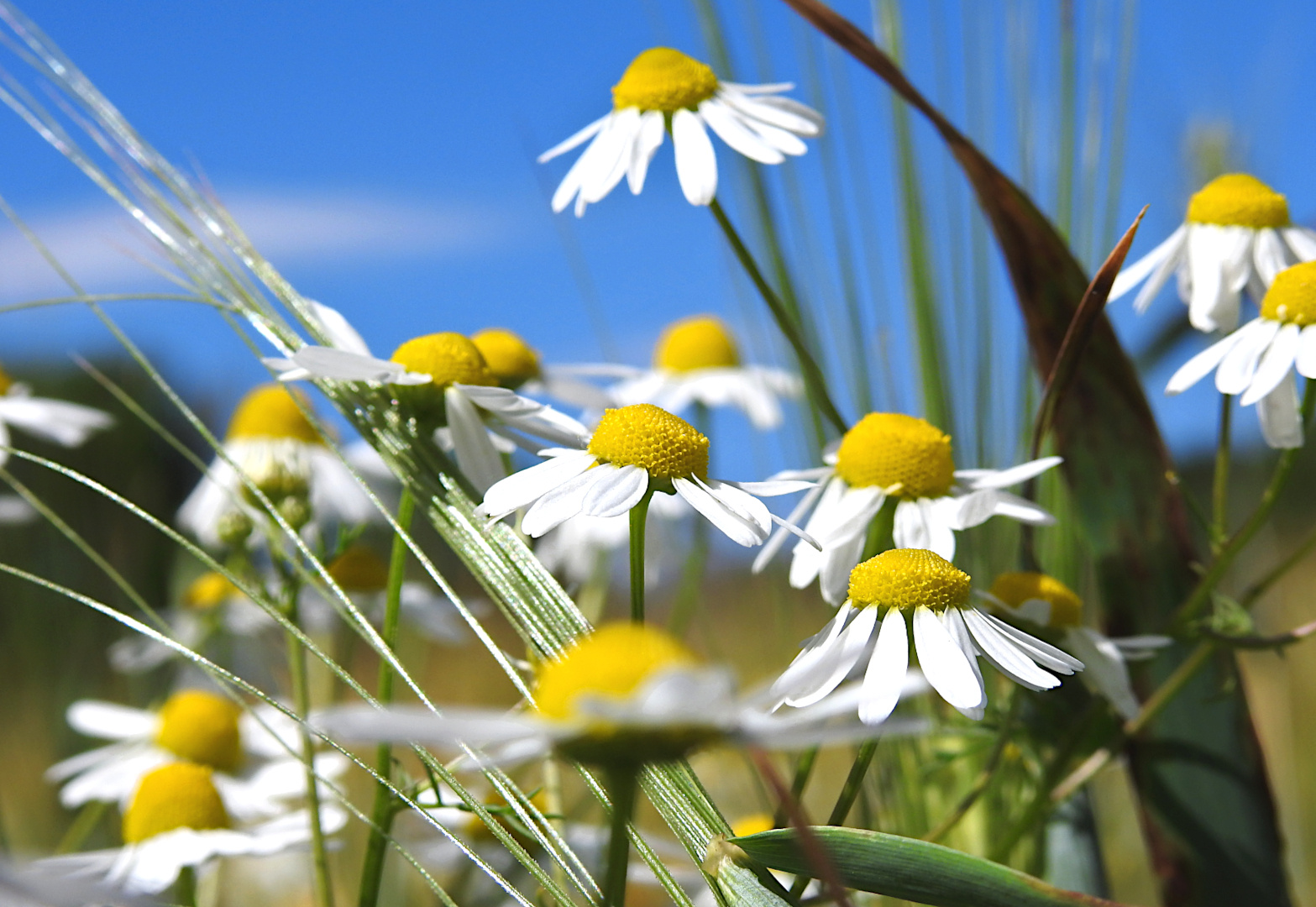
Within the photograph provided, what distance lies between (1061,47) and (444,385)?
1.44ft

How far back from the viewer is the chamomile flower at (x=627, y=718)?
0.17 m

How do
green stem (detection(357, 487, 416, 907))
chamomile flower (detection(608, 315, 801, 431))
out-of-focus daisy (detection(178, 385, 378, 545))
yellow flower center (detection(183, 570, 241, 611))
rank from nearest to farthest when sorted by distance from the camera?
1. green stem (detection(357, 487, 416, 907))
2. out-of-focus daisy (detection(178, 385, 378, 545))
3. yellow flower center (detection(183, 570, 241, 611))
4. chamomile flower (detection(608, 315, 801, 431))

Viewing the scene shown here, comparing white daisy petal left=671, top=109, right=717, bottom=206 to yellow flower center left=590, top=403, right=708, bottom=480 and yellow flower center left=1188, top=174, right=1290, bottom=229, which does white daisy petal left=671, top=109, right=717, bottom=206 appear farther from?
yellow flower center left=1188, top=174, right=1290, bottom=229

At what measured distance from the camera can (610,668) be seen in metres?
0.21

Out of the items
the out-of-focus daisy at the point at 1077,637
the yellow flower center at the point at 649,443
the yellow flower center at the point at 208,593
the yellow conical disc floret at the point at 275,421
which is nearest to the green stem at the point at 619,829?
the yellow flower center at the point at 649,443

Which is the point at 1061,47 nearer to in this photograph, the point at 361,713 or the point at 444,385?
the point at 444,385

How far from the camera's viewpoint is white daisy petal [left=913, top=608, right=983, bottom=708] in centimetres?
29

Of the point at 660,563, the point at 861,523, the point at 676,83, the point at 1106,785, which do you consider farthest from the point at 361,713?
the point at 1106,785

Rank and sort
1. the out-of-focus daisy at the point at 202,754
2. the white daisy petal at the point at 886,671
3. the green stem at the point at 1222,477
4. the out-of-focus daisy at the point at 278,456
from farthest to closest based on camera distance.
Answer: the out-of-focus daisy at the point at 278,456
the out-of-focus daisy at the point at 202,754
the green stem at the point at 1222,477
the white daisy petal at the point at 886,671

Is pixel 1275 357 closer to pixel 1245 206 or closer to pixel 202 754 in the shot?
pixel 1245 206

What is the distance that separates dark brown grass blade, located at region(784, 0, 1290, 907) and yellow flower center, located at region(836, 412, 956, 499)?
115 mm

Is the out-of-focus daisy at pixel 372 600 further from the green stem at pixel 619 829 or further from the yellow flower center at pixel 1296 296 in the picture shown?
the yellow flower center at pixel 1296 296

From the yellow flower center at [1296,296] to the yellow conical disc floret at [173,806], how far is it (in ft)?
1.68

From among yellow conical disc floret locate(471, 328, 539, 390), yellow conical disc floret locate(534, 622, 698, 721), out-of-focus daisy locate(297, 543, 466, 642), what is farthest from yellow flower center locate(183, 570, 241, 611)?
yellow conical disc floret locate(534, 622, 698, 721)
